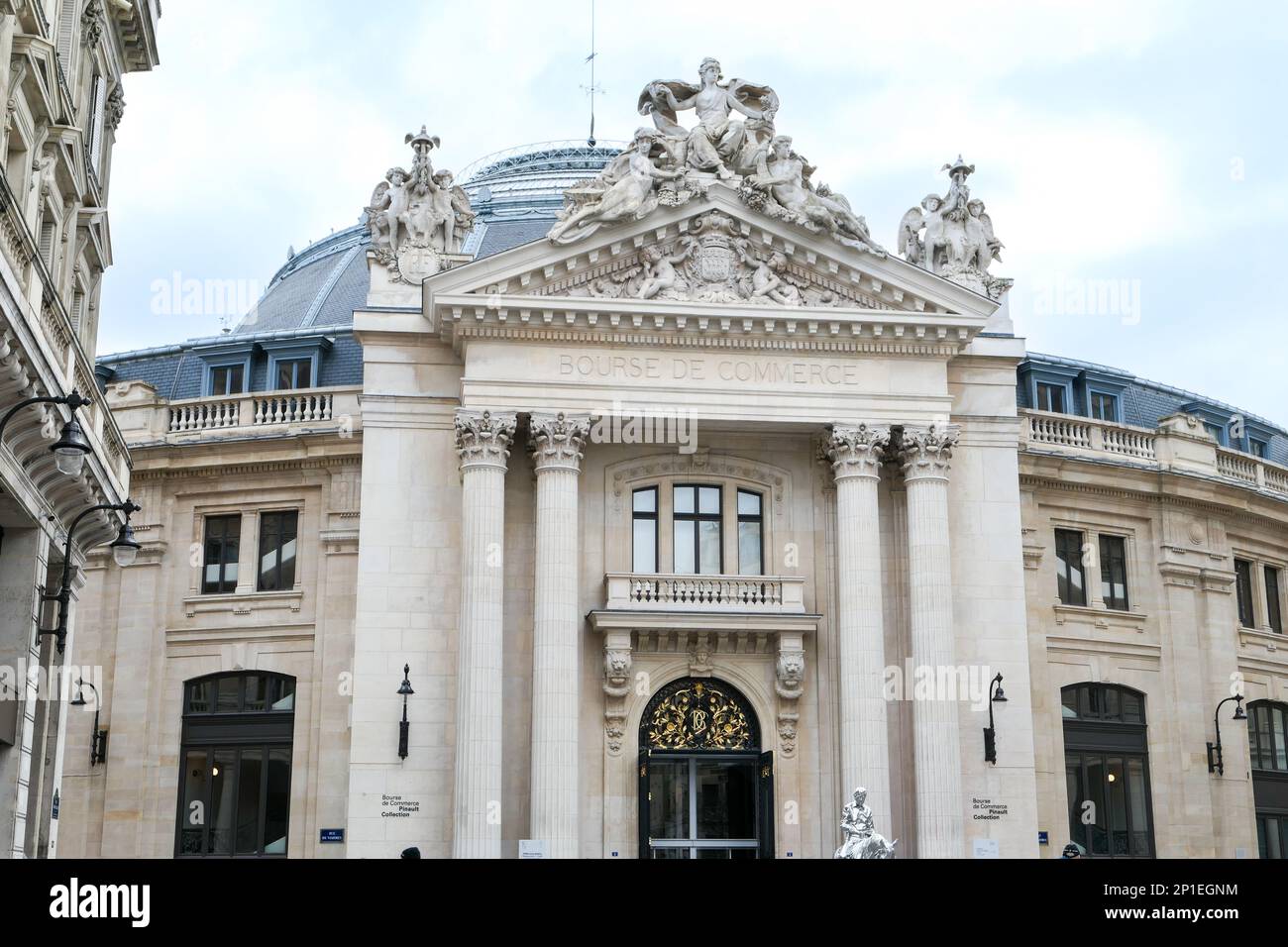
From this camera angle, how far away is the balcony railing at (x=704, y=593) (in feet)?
122

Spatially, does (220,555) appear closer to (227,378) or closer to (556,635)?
(227,378)

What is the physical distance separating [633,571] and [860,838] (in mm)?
11804

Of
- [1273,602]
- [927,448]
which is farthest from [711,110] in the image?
[1273,602]

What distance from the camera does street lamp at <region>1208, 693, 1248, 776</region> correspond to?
4384 centimetres

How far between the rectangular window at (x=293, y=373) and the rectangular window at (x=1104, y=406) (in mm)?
22884

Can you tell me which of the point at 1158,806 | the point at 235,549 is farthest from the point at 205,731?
the point at 1158,806

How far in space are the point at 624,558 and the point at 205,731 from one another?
12455 millimetres

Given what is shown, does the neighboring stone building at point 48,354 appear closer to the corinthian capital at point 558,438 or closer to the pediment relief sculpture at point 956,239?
the corinthian capital at point 558,438

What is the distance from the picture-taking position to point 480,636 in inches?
1389

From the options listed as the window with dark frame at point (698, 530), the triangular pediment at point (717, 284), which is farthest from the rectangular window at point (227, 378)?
the window with dark frame at point (698, 530)

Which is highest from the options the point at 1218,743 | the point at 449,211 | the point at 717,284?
the point at 449,211
